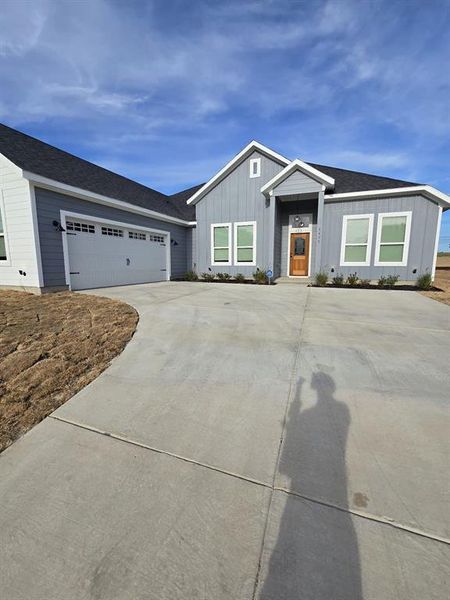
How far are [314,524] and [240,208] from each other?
481 inches

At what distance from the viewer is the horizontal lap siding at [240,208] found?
38.6 feet

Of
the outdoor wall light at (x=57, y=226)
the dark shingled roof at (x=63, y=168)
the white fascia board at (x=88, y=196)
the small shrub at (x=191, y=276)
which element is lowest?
the small shrub at (x=191, y=276)

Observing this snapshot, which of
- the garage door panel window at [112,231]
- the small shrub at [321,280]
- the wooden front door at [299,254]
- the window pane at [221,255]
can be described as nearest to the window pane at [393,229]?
the small shrub at [321,280]

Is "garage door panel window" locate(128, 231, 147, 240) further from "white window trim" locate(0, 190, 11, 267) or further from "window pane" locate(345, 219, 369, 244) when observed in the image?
"window pane" locate(345, 219, 369, 244)

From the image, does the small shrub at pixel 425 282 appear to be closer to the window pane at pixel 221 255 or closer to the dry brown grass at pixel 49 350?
the window pane at pixel 221 255

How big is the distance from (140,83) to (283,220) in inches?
300

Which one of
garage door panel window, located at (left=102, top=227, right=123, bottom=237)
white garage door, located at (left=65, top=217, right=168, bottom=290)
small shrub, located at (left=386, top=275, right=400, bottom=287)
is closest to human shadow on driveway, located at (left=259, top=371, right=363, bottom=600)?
white garage door, located at (left=65, top=217, right=168, bottom=290)

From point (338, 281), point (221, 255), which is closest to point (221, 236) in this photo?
point (221, 255)

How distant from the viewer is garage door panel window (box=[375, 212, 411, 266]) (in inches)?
392

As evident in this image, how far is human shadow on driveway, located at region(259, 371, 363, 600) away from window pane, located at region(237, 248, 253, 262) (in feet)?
34.5

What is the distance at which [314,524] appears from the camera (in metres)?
1.33

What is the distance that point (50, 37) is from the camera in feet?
21.0

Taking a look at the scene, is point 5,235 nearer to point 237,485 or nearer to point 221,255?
point 221,255

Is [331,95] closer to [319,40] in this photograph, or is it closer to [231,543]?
[319,40]
